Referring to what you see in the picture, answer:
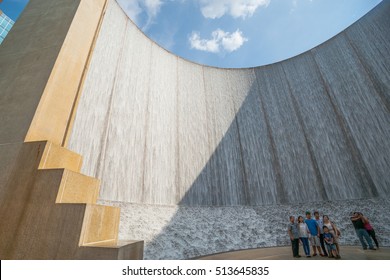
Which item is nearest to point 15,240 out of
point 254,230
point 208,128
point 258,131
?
point 254,230

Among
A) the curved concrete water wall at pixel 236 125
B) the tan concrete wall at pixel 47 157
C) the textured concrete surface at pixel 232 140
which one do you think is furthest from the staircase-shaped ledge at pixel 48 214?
the curved concrete water wall at pixel 236 125

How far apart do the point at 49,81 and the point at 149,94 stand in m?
5.50

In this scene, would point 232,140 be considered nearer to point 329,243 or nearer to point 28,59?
point 329,243

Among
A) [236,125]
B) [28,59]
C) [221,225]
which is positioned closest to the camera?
[28,59]

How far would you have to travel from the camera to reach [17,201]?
1147 millimetres

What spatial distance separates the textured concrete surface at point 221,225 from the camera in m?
4.62

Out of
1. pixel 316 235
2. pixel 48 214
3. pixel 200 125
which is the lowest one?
pixel 316 235

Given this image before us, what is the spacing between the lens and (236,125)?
322 inches

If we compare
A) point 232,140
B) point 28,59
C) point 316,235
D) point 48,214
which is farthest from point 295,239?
point 28,59

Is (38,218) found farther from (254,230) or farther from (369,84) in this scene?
(369,84)

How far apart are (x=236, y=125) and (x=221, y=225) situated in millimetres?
3998

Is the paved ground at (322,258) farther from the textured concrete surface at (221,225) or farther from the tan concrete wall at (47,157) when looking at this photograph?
the tan concrete wall at (47,157)

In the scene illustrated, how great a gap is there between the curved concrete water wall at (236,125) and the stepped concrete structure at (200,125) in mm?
37

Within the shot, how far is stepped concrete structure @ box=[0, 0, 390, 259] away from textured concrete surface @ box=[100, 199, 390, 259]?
3 cm
